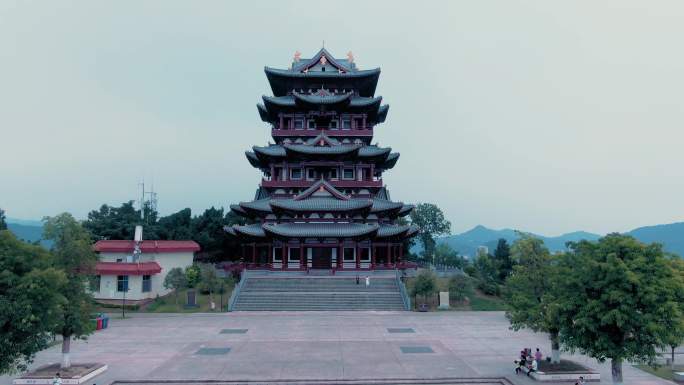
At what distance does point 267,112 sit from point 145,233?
2272 cm

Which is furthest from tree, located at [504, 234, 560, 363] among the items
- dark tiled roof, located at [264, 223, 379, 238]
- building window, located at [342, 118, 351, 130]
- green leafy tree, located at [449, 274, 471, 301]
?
building window, located at [342, 118, 351, 130]

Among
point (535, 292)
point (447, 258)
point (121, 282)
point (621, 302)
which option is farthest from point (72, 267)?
point (447, 258)

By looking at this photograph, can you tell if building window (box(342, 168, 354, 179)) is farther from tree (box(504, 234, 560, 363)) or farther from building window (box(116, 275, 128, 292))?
tree (box(504, 234, 560, 363))

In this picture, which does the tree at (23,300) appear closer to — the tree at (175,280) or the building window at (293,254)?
the tree at (175,280)

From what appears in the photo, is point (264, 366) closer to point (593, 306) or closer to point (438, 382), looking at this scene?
point (438, 382)

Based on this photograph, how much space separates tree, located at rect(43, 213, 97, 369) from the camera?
20.1 metres

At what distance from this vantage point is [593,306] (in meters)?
16.8

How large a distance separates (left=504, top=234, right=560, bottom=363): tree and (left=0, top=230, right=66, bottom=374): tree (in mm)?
18839

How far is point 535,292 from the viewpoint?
70.5 feet

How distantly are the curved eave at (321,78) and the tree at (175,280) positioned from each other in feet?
83.1

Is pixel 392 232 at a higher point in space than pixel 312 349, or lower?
higher

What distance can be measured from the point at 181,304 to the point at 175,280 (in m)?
3.19

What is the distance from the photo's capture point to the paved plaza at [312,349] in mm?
20672

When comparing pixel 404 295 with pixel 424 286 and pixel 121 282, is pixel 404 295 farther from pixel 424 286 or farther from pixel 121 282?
pixel 121 282
